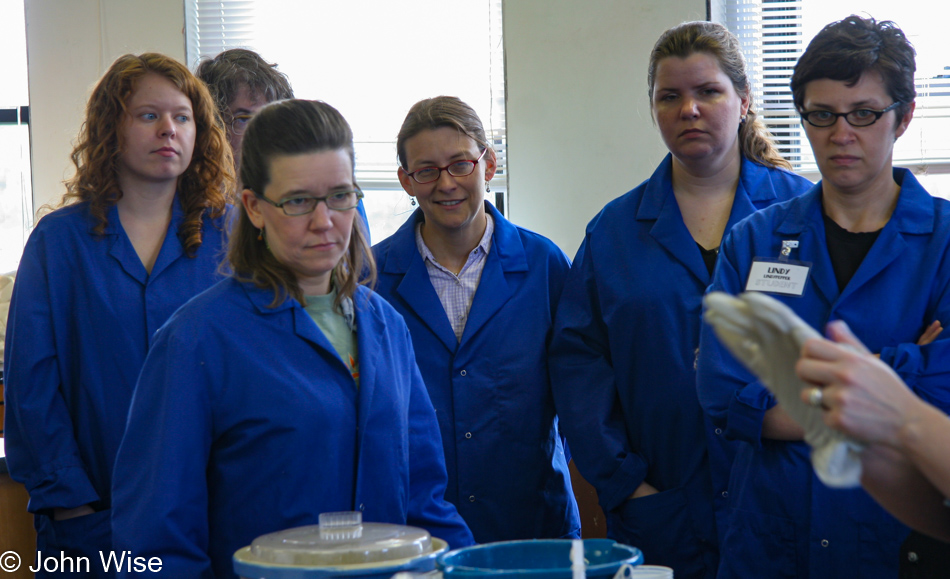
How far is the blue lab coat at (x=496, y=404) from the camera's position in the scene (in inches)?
85.4

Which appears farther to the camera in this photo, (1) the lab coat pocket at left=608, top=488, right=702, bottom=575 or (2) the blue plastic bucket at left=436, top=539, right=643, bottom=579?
(1) the lab coat pocket at left=608, top=488, right=702, bottom=575

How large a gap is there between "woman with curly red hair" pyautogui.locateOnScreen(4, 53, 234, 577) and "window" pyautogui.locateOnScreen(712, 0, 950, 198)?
7.65 feet

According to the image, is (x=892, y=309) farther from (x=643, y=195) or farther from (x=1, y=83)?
(x=1, y=83)

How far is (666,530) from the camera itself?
77.8 inches

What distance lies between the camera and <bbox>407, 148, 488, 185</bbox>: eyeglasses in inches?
85.9

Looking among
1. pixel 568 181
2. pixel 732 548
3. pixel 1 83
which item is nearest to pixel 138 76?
pixel 732 548

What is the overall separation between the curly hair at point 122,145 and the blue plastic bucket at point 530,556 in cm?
128

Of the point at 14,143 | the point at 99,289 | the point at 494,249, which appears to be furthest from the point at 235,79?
the point at 14,143

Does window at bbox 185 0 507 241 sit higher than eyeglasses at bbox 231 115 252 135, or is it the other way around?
window at bbox 185 0 507 241

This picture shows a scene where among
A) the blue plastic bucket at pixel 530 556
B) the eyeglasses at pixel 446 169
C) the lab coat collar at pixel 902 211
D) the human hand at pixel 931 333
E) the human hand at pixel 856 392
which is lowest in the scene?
the blue plastic bucket at pixel 530 556

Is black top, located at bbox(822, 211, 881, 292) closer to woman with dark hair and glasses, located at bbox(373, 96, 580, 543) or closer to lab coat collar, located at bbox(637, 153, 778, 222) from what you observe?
lab coat collar, located at bbox(637, 153, 778, 222)

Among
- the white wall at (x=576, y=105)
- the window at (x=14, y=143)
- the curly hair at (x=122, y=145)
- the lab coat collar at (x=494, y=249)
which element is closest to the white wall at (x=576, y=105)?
the white wall at (x=576, y=105)

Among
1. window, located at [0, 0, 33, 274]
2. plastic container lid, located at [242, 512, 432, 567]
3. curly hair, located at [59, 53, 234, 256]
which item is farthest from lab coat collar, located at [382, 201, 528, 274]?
window, located at [0, 0, 33, 274]

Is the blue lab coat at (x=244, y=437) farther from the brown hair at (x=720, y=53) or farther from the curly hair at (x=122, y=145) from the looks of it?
the brown hair at (x=720, y=53)
